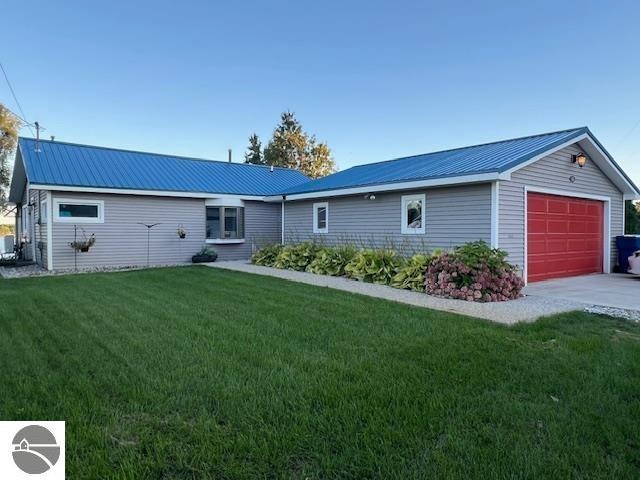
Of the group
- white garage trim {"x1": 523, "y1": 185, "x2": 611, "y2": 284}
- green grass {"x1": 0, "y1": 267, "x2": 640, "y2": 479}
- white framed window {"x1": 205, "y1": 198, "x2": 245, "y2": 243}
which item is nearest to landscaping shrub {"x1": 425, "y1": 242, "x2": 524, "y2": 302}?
green grass {"x1": 0, "y1": 267, "x2": 640, "y2": 479}

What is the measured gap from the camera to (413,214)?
36.2 feet

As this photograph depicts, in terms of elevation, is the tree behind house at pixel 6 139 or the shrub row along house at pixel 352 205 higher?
the tree behind house at pixel 6 139

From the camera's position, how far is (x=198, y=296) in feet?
24.8

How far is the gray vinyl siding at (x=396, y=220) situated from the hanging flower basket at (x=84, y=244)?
639 cm

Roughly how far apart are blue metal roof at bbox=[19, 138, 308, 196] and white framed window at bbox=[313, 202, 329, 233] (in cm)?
259

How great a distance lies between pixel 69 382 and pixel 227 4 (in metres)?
13.6

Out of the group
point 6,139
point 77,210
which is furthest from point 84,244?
point 6,139

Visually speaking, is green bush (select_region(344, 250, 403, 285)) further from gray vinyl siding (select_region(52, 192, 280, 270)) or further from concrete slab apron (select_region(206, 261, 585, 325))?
gray vinyl siding (select_region(52, 192, 280, 270))

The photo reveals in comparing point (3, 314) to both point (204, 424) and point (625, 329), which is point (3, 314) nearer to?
point (204, 424)

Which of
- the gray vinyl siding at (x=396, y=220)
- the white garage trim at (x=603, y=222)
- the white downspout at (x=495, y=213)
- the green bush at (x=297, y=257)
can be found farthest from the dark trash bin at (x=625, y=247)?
the green bush at (x=297, y=257)

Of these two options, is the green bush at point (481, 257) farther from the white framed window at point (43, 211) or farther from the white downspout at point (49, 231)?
the white framed window at point (43, 211)

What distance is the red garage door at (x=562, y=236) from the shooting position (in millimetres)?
10172

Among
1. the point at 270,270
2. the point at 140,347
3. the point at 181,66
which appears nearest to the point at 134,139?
the point at 181,66

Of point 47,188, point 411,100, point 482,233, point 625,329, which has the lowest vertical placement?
point 625,329
